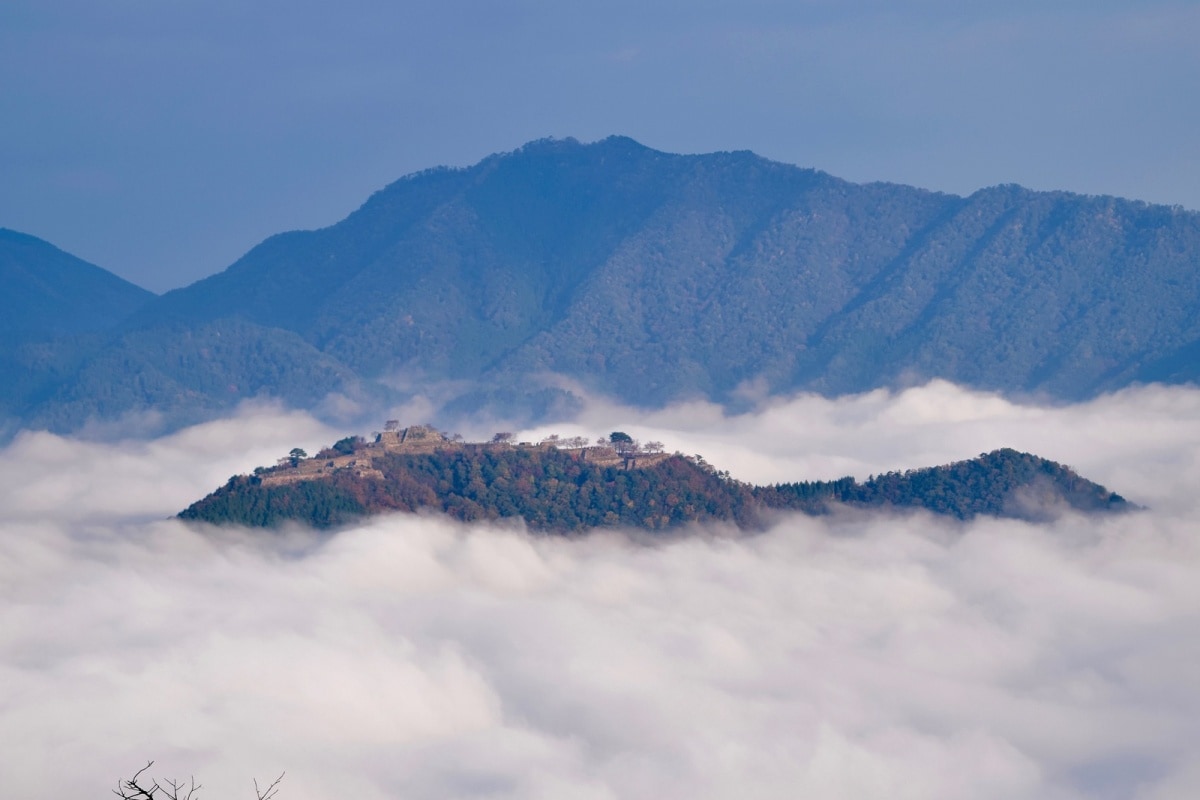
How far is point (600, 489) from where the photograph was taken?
5246 inches

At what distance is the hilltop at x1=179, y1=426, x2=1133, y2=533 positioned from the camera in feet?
420

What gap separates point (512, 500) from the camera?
132 m

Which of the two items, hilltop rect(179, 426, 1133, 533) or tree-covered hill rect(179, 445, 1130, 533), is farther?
tree-covered hill rect(179, 445, 1130, 533)

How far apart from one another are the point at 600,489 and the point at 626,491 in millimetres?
1606

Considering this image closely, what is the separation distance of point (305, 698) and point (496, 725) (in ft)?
30.0

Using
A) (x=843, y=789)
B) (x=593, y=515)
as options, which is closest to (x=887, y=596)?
(x=593, y=515)

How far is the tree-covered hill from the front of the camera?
129 metres

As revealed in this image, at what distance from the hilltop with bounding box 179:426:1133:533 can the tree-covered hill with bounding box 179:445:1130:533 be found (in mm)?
61

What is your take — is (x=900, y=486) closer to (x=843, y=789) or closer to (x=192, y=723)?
(x=843, y=789)

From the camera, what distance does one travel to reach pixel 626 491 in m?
133

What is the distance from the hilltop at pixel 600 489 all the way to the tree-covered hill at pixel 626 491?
0.20 ft

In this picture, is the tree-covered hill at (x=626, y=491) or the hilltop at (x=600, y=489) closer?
the hilltop at (x=600, y=489)

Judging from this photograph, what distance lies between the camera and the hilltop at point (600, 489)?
128 metres

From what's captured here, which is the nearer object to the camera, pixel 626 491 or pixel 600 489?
pixel 626 491
